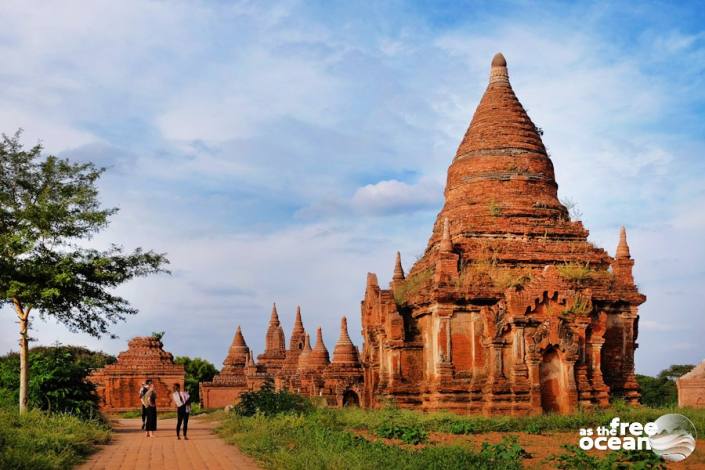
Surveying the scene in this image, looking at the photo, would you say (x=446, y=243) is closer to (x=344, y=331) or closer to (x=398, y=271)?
(x=398, y=271)

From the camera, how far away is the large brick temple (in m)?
19.6

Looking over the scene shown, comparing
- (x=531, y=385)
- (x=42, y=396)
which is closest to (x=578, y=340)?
(x=531, y=385)

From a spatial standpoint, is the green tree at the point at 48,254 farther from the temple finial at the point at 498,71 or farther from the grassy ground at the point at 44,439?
the temple finial at the point at 498,71

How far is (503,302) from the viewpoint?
1997cm

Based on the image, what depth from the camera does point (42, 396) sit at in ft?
60.6

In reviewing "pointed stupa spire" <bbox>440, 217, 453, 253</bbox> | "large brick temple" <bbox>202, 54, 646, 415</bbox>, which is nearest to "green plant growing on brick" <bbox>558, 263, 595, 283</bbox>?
"large brick temple" <bbox>202, 54, 646, 415</bbox>

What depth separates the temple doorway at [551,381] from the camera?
19.7 meters

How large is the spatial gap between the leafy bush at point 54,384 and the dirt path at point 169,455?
1718 millimetres

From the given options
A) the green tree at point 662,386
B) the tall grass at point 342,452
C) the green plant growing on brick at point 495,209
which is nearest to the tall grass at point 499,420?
the tall grass at point 342,452

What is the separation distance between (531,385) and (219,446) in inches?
316

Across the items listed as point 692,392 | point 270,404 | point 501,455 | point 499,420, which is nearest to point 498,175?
point 499,420

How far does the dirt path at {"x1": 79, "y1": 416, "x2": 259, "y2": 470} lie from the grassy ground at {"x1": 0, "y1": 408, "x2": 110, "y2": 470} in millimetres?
300

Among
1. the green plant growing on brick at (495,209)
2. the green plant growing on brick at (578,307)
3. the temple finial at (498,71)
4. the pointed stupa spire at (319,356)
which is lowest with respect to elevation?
the pointed stupa spire at (319,356)

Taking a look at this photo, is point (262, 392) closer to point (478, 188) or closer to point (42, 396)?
point (42, 396)
